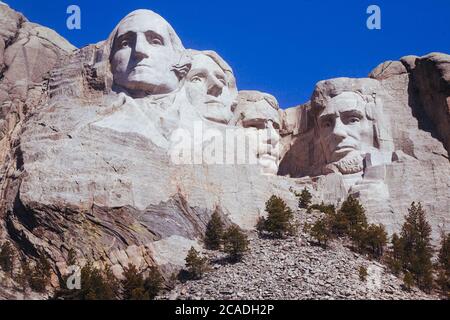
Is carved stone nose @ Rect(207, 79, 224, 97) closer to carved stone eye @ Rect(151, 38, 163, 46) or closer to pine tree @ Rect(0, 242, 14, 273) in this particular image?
carved stone eye @ Rect(151, 38, 163, 46)

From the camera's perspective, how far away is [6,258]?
23875 mm

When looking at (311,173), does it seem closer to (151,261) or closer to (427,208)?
(427,208)

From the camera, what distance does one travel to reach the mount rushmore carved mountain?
979 inches

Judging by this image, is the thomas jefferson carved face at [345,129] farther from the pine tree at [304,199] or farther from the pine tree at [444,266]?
the pine tree at [444,266]

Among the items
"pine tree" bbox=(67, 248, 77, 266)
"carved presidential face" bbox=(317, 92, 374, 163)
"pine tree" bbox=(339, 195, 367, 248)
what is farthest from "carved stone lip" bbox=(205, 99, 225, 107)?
"pine tree" bbox=(67, 248, 77, 266)

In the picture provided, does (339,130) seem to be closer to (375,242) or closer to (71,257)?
(375,242)

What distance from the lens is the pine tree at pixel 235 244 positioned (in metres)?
24.7

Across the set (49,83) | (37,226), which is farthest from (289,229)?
(49,83)

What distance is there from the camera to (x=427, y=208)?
93.5ft

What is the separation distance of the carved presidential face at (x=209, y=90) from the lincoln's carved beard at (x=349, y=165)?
2785 mm

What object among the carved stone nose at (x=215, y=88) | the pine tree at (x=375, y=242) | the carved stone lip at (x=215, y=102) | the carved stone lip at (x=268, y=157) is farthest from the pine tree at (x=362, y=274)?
the carved stone nose at (x=215, y=88)

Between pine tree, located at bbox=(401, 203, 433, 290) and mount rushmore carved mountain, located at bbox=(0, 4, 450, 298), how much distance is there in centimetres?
75

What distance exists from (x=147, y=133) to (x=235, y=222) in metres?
2.66

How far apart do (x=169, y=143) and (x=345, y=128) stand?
5570 mm
